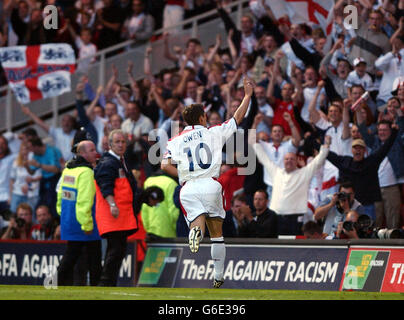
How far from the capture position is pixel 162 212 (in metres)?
15.2

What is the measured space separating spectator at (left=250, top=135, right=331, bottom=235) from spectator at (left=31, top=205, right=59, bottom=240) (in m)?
4.18

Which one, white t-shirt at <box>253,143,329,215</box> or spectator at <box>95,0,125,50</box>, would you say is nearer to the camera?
white t-shirt at <box>253,143,329,215</box>

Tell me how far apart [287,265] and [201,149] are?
2.70 meters

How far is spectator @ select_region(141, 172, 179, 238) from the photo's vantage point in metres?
15.1

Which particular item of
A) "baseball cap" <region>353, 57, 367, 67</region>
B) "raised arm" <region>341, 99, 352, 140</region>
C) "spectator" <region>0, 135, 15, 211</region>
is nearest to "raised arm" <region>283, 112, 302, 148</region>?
"raised arm" <region>341, 99, 352, 140</region>

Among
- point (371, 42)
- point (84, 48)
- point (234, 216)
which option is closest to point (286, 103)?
point (371, 42)

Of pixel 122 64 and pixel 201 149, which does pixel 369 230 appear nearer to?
pixel 201 149

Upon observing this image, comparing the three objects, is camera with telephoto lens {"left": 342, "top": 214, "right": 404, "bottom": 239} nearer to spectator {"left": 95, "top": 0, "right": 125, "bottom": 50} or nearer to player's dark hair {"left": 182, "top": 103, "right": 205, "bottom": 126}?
player's dark hair {"left": 182, "top": 103, "right": 205, "bottom": 126}

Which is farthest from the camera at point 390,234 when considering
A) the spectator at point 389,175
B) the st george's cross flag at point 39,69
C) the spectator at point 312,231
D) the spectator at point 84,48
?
the spectator at point 84,48

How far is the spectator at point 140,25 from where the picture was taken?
21905 mm

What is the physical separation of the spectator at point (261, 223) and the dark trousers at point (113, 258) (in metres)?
2.35
